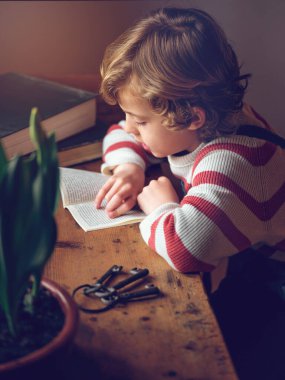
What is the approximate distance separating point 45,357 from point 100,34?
1.25m

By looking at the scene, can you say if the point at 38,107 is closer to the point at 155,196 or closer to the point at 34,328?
the point at 155,196

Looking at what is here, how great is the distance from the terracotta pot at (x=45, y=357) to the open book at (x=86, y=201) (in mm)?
379

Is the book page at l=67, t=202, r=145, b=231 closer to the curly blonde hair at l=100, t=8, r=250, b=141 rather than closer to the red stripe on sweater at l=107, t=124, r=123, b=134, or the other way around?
the curly blonde hair at l=100, t=8, r=250, b=141

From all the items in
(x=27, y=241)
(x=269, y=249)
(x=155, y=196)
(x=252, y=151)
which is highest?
(x=27, y=241)

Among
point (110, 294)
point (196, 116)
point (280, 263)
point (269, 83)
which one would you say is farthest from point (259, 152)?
point (269, 83)

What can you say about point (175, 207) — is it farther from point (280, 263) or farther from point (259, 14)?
point (259, 14)

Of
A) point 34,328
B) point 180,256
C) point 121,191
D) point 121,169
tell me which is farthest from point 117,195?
point 34,328

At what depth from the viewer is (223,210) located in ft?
3.16

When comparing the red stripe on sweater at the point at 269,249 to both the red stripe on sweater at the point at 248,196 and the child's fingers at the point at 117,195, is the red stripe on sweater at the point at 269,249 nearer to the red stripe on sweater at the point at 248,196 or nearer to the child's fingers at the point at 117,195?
the red stripe on sweater at the point at 248,196

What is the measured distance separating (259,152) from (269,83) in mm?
530

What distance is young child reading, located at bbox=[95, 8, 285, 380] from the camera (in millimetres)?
973

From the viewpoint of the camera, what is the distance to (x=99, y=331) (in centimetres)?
75

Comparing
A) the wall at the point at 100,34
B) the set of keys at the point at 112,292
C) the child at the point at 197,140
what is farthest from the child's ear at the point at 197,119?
the wall at the point at 100,34

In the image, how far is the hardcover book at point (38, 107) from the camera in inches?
46.3
